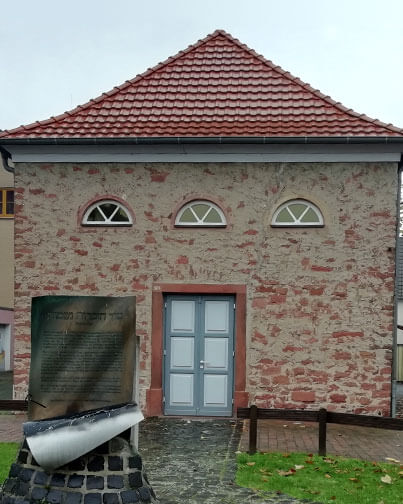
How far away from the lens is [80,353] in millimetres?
5129

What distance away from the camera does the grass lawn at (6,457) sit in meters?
6.67

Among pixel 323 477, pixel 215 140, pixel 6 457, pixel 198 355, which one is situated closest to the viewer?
pixel 323 477

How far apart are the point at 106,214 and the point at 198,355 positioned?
299 centimetres

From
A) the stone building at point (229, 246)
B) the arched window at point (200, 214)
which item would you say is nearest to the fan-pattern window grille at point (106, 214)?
the stone building at point (229, 246)

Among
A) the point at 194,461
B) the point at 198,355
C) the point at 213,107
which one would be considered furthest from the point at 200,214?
the point at 194,461

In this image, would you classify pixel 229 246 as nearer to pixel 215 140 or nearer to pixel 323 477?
pixel 215 140

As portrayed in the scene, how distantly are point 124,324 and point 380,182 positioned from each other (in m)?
6.91

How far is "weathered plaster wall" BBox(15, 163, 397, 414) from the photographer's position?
417 inches

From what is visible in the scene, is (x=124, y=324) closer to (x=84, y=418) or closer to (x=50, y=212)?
(x=84, y=418)

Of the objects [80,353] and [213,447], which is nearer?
[80,353]

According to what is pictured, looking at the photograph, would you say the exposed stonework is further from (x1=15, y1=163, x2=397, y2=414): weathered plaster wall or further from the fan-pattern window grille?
the fan-pattern window grille

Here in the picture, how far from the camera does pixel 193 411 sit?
10828mm

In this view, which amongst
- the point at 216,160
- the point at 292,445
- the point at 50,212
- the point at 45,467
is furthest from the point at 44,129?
the point at 45,467

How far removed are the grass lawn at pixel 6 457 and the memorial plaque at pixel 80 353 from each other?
1.94 meters
